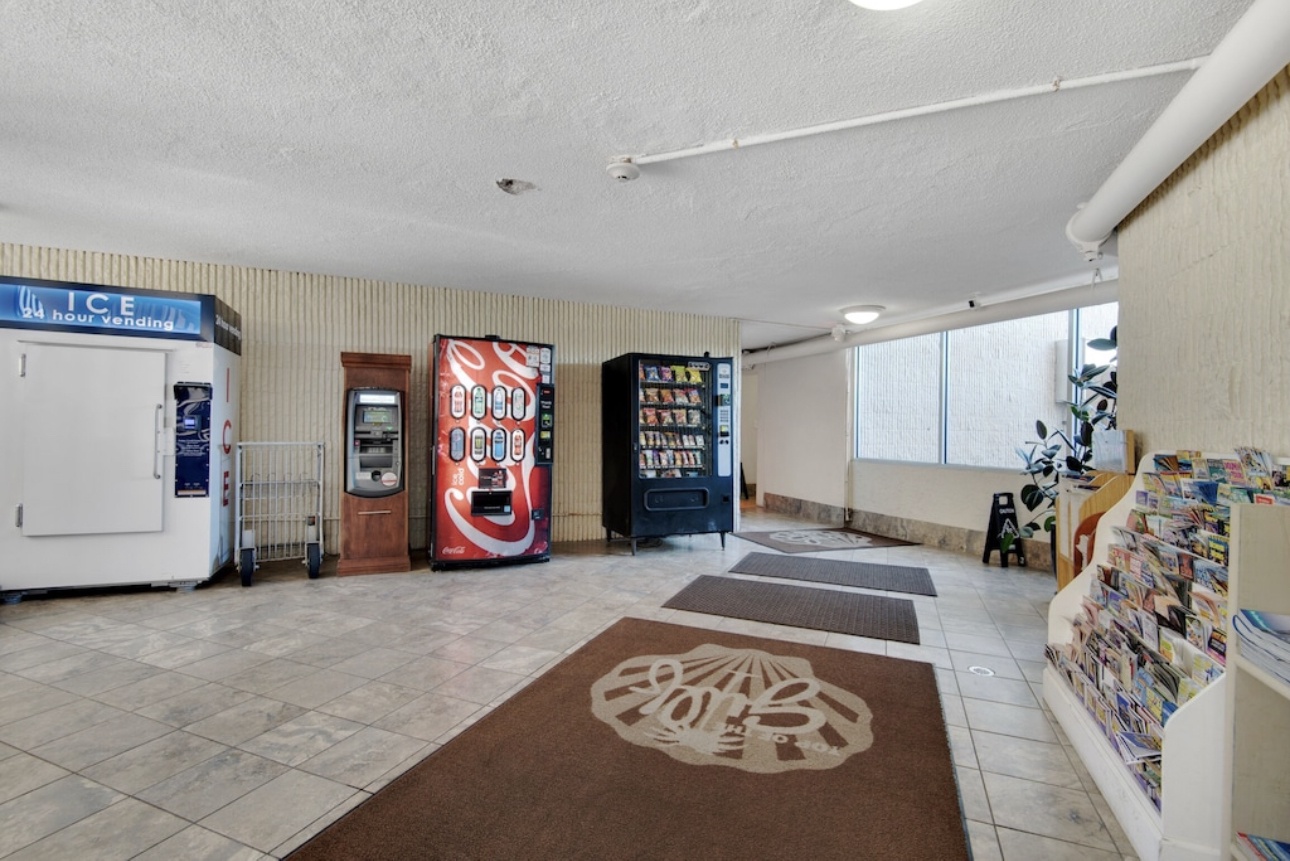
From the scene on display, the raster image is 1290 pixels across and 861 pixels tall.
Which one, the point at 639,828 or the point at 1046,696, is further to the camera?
the point at 1046,696

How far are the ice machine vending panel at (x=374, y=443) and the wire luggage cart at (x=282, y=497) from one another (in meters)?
0.50

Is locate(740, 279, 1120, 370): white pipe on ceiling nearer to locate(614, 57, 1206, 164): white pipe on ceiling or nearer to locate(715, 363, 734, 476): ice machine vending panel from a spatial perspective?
locate(614, 57, 1206, 164): white pipe on ceiling

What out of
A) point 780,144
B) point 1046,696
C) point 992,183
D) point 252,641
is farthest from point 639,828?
point 992,183

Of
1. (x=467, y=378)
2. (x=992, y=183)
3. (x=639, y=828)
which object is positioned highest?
(x=992, y=183)

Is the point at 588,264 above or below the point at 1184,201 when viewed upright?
above

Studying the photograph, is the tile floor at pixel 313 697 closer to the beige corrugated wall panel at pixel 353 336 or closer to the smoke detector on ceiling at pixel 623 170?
the beige corrugated wall panel at pixel 353 336

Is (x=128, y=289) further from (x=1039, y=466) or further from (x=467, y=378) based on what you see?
(x=1039, y=466)

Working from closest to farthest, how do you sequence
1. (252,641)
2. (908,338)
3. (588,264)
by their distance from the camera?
(252,641)
(588,264)
(908,338)

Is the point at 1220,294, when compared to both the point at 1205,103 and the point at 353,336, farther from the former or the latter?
the point at 353,336

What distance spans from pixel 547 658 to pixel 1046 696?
2522 millimetres

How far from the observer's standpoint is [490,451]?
558cm

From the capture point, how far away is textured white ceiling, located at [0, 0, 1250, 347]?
2221 millimetres

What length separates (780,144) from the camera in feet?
10.2

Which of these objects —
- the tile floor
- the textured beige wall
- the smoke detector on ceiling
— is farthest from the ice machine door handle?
the textured beige wall
